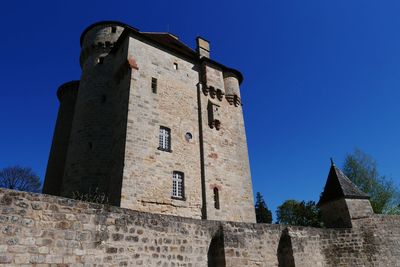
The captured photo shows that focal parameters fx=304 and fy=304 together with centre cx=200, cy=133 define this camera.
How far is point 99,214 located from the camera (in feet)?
21.7

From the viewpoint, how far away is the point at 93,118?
18.5 meters

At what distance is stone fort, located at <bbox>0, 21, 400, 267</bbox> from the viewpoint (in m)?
6.16

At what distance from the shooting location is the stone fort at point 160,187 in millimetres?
6160

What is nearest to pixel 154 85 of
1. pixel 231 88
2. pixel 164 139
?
pixel 164 139

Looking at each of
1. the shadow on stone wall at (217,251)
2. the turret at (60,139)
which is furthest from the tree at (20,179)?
the shadow on stone wall at (217,251)

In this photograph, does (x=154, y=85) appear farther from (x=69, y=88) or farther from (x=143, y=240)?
(x=143, y=240)

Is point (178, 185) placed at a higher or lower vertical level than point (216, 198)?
higher

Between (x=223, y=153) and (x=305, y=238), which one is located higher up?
(x=223, y=153)

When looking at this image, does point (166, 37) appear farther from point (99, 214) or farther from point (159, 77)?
point (99, 214)

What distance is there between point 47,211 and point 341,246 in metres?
10.7

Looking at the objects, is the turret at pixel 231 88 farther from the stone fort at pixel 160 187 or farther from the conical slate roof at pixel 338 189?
the conical slate roof at pixel 338 189

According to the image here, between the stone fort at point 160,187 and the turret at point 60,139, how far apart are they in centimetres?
8

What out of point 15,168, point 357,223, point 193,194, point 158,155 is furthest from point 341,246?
point 15,168

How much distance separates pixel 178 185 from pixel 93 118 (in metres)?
7.08
